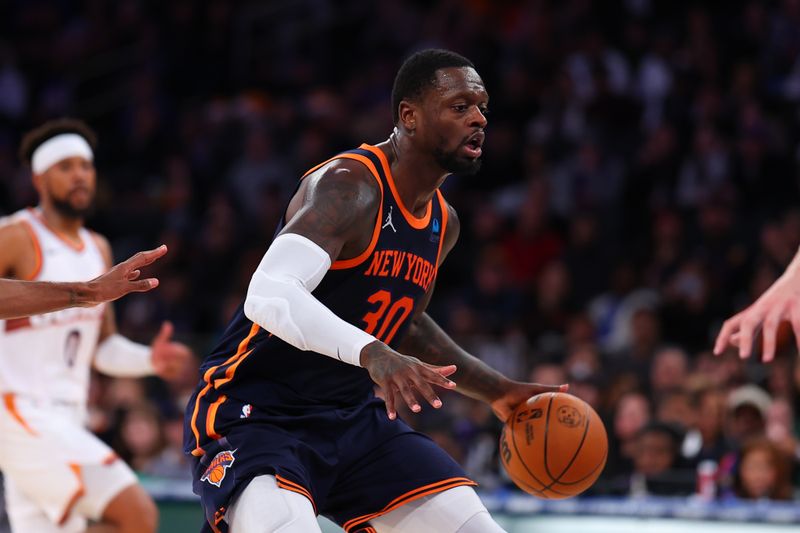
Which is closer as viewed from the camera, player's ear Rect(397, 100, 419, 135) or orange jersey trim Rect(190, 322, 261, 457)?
orange jersey trim Rect(190, 322, 261, 457)

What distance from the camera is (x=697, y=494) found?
7891mm

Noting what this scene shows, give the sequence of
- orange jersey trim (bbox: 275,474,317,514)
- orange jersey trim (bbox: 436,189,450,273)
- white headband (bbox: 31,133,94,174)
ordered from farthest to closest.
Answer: white headband (bbox: 31,133,94,174) < orange jersey trim (bbox: 436,189,450,273) < orange jersey trim (bbox: 275,474,317,514)

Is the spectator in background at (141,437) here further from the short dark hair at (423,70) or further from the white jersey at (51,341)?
the short dark hair at (423,70)

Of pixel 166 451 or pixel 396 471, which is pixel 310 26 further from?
pixel 396 471

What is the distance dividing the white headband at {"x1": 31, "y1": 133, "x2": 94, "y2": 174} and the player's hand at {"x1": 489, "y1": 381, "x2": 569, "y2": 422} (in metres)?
3.03

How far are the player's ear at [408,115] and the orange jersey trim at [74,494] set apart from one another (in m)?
2.75

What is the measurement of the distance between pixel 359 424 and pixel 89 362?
2526 millimetres

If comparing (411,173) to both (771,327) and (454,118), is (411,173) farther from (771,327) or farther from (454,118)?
(771,327)

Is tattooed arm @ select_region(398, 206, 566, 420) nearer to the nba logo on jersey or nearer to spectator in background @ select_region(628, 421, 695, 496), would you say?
the nba logo on jersey

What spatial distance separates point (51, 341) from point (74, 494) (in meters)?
0.82

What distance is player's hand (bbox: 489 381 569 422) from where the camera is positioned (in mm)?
5105

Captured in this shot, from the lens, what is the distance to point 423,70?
15.5ft

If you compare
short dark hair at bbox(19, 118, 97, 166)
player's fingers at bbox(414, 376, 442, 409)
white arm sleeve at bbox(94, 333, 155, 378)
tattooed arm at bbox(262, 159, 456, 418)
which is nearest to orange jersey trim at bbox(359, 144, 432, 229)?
tattooed arm at bbox(262, 159, 456, 418)

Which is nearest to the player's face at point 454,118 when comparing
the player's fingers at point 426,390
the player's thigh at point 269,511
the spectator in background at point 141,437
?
the player's fingers at point 426,390
